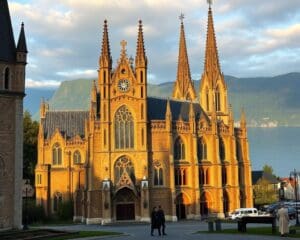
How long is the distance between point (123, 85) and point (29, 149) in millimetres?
26439

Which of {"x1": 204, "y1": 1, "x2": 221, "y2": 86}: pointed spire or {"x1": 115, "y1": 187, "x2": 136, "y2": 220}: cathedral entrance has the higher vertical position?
{"x1": 204, "y1": 1, "x2": 221, "y2": 86}: pointed spire

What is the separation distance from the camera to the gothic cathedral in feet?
241

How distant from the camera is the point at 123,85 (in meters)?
75.7

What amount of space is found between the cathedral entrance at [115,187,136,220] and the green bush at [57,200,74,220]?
8.71 meters

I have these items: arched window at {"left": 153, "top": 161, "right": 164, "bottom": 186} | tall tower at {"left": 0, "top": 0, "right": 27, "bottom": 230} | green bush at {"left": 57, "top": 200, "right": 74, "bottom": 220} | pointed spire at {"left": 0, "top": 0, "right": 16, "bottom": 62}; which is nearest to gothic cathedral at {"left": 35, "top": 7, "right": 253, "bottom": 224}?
arched window at {"left": 153, "top": 161, "right": 164, "bottom": 186}

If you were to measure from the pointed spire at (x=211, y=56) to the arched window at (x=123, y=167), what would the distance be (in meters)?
25.3

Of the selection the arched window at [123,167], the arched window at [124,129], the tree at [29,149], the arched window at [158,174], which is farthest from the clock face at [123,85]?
the tree at [29,149]

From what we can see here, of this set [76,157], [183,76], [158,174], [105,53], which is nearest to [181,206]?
[158,174]

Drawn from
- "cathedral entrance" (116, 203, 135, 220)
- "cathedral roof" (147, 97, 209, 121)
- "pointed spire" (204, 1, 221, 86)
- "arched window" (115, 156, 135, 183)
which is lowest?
"cathedral entrance" (116, 203, 135, 220)

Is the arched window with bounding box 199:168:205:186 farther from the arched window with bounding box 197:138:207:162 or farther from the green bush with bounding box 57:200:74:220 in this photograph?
the green bush with bounding box 57:200:74:220

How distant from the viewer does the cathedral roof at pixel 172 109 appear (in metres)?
79.3

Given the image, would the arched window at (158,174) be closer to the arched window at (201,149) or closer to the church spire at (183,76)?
the arched window at (201,149)

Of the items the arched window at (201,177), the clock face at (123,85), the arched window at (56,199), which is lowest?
the arched window at (56,199)

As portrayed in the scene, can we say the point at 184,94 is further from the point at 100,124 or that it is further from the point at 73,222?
the point at 73,222
